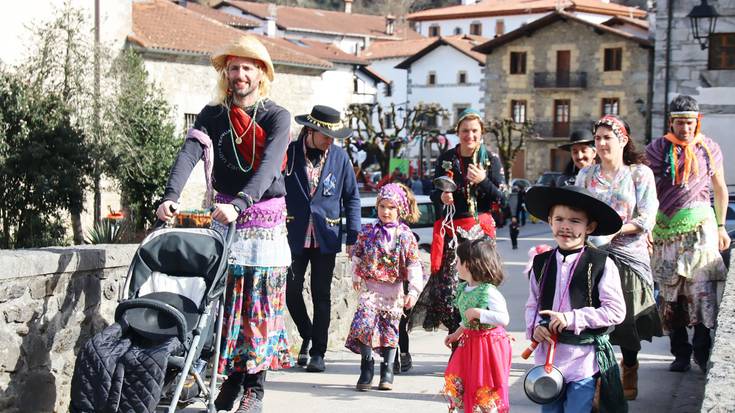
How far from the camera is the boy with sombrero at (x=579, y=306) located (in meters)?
4.92

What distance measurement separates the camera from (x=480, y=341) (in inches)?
219

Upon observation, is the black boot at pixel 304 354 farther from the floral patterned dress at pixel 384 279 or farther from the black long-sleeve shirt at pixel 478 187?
the black long-sleeve shirt at pixel 478 187

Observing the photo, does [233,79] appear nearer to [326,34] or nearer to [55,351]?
[55,351]

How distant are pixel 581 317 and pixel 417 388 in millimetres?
2493

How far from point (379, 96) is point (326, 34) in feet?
34.3

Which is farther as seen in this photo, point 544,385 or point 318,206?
point 318,206

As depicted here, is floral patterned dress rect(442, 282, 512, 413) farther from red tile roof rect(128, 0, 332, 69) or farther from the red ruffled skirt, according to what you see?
red tile roof rect(128, 0, 332, 69)

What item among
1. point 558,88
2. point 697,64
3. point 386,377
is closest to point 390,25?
point 558,88

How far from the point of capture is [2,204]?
20203 millimetres

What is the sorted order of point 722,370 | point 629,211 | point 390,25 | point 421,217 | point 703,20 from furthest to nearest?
point 390,25, point 703,20, point 421,217, point 629,211, point 722,370

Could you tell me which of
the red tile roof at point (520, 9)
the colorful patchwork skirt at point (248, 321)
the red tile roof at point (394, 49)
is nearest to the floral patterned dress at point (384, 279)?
the colorful patchwork skirt at point (248, 321)

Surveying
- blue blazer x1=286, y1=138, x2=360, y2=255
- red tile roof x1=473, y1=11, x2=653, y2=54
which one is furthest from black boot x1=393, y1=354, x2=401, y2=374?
red tile roof x1=473, y1=11, x2=653, y2=54

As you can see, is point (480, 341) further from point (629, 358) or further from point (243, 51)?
point (243, 51)

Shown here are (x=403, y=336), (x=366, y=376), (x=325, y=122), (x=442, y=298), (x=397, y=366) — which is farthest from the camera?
(x=403, y=336)
